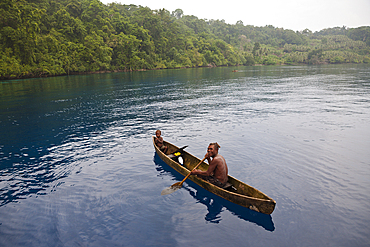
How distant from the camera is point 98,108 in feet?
91.3

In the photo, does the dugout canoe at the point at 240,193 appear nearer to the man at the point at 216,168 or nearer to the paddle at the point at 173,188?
the man at the point at 216,168

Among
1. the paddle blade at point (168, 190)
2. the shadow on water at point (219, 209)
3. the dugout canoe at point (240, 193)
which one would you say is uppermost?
the dugout canoe at point (240, 193)

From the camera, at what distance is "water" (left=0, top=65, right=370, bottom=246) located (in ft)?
25.3

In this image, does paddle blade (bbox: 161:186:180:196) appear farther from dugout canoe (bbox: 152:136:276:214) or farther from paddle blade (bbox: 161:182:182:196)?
dugout canoe (bbox: 152:136:276:214)

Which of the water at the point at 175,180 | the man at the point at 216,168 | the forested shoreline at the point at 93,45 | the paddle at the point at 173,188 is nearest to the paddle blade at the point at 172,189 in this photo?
the paddle at the point at 173,188

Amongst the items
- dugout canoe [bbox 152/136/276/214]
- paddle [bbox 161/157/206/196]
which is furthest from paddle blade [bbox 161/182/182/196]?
dugout canoe [bbox 152/136/276/214]

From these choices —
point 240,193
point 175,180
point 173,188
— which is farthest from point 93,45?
point 240,193

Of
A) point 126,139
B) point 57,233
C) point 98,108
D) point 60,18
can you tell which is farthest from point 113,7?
point 57,233

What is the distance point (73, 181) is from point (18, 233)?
3.47 metres

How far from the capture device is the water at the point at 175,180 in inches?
304

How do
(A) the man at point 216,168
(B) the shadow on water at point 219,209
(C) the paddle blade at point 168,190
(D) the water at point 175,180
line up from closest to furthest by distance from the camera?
(D) the water at point 175,180
(B) the shadow on water at point 219,209
(A) the man at point 216,168
(C) the paddle blade at point 168,190

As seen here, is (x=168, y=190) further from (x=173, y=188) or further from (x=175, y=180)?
(x=175, y=180)

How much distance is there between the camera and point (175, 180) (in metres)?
11.3

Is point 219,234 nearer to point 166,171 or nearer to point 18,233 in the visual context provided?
point 166,171
